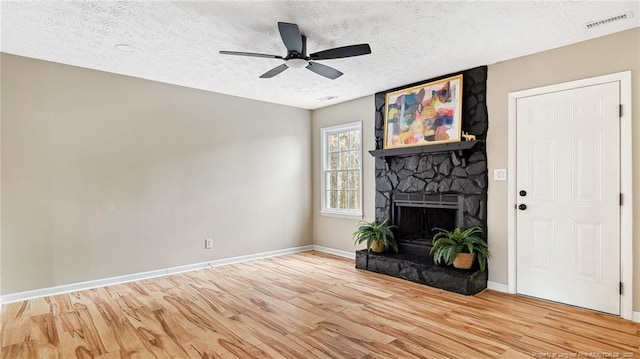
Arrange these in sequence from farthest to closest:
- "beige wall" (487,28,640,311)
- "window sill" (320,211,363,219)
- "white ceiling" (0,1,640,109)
Answer: "window sill" (320,211,363,219), "beige wall" (487,28,640,311), "white ceiling" (0,1,640,109)

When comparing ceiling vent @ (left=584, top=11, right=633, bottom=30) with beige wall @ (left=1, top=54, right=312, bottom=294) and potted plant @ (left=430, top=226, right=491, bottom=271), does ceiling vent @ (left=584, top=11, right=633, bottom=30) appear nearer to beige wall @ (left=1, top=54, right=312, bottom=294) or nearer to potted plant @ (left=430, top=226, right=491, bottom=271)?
potted plant @ (left=430, top=226, right=491, bottom=271)

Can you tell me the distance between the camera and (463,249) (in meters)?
3.95

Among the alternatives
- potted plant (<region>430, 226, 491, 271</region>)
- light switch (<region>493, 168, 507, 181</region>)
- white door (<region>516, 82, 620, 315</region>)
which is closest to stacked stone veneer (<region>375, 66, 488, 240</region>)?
light switch (<region>493, 168, 507, 181</region>)

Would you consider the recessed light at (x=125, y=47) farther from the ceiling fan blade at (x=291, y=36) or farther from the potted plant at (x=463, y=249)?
the potted plant at (x=463, y=249)

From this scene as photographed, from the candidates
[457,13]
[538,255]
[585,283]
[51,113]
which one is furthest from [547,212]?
[51,113]

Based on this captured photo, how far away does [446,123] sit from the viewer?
4262 mm

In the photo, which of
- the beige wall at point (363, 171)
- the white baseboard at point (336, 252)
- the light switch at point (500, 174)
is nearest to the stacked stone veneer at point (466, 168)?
the light switch at point (500, 174)

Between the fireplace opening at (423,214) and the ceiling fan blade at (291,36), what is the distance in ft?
8.70

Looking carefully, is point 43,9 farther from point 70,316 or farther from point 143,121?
point 70,316

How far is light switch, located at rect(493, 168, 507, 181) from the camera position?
3.87 metres

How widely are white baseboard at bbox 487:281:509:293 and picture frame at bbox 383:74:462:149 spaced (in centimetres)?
173

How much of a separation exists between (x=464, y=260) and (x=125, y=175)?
14.1 ft

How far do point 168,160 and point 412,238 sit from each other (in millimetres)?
3617

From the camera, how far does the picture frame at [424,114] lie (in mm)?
4203
